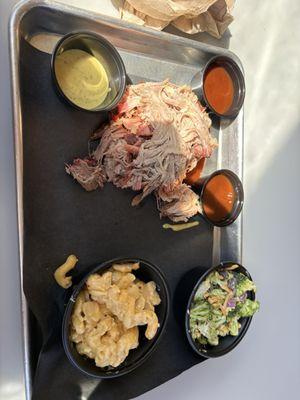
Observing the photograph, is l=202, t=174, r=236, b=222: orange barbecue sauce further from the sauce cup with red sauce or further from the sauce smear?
the sauce cup with red sauce

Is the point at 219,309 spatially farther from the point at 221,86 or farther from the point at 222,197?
the point at 221,86

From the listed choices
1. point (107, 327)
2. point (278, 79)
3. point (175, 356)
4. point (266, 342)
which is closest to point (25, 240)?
point (107, 327)

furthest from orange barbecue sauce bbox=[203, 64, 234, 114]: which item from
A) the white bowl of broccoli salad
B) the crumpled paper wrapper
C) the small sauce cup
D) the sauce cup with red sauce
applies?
the white bowl of broccoli salad

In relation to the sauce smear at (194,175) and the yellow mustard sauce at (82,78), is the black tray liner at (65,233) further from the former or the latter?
the sauce smear at (194,175)

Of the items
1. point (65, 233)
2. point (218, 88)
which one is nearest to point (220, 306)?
point (65, 233)

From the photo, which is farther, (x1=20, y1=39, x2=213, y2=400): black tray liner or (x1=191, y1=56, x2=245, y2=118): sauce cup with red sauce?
(x1=191, y1=56, x2=245, y2=118): sauce cup with red sauce

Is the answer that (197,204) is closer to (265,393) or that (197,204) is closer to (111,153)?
(111,153)
